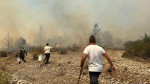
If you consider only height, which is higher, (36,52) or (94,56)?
(94,56)

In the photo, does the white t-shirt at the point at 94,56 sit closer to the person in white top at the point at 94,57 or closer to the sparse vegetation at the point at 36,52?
the person in white top at the point at 94,57

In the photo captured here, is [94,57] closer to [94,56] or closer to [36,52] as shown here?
[94,56]

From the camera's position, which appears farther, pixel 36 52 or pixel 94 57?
pixel 36 52

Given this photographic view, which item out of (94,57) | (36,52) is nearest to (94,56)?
(94,57)

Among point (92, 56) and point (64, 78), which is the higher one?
point (92, 56)

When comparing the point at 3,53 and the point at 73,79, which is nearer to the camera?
the point at 73,79

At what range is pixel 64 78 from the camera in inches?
441

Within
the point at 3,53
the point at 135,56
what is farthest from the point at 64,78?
the point at 3,53

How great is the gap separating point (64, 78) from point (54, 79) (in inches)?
26.0

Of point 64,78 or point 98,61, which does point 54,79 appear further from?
point 98,61

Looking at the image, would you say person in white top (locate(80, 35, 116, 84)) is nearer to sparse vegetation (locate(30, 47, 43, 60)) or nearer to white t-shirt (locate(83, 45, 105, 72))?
white t-shirt (locate(83, 45, 105, 72))

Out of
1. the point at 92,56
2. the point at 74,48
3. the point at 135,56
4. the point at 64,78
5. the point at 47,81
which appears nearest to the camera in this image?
the point at 92,56

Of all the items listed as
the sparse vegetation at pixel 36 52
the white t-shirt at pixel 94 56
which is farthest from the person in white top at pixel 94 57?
the sparse vegetation at pixel 36 52

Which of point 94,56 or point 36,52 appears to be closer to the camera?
point 94,56
